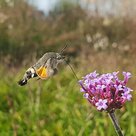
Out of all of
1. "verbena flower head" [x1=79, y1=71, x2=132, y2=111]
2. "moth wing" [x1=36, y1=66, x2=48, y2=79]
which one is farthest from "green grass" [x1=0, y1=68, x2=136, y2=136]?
"moth wing" [x1=36, y1=66, x2=48, y2=79]

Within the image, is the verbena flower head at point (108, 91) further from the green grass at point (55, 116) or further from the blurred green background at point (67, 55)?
the green grass at point (55, 116)

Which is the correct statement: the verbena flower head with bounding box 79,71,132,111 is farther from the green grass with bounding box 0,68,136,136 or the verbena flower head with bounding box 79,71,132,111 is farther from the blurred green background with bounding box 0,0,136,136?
the green grass with bounding box 0,68,136,136

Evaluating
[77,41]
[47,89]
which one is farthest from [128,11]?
[47,89]

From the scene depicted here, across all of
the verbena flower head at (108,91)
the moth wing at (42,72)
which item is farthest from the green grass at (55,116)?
the moth wing at (42,72)

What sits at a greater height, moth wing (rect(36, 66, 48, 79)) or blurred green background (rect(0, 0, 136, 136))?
blurred green background (rect(0, 0, 136, 136))

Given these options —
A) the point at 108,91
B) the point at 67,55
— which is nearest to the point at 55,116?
the point at 108,91

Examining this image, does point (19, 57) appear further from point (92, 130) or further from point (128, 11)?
point (92, 130)

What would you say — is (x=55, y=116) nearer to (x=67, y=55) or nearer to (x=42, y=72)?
(x=42, y=72)
